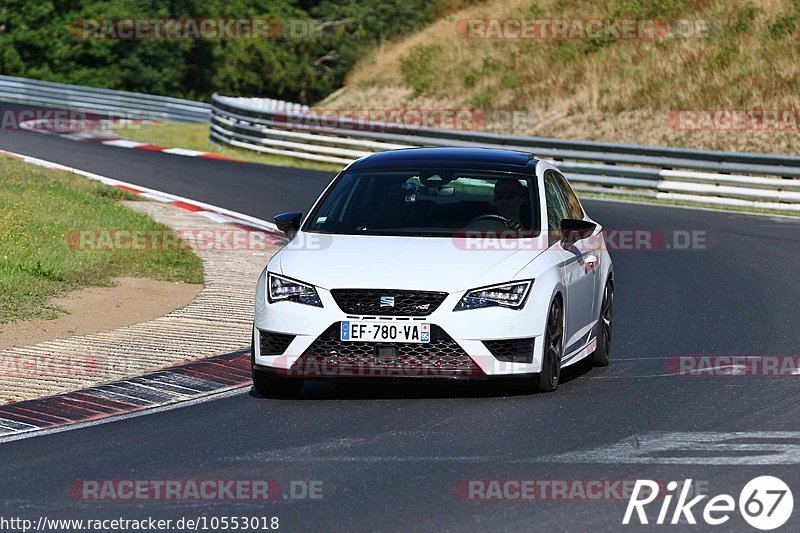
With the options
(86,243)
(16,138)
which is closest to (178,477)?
(86,243)

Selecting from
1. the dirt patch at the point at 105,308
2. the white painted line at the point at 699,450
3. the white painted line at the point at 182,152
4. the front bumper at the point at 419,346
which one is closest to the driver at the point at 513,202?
the front bumper at the point at 419,346

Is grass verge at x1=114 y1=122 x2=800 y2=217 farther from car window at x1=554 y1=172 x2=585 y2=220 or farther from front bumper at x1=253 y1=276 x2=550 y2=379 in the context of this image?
front bumper at x1=253 y1=276 x2=550 y2=379

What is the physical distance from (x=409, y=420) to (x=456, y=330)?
67cm

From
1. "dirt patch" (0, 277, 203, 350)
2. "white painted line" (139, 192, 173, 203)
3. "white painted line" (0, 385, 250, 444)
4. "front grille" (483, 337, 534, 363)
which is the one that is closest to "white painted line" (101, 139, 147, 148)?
"white painted line" (139, 192, 173, 203)

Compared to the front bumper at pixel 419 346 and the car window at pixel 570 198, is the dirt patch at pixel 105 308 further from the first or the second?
the car window at pixel 570 198

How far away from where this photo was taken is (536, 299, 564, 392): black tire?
9680 mm

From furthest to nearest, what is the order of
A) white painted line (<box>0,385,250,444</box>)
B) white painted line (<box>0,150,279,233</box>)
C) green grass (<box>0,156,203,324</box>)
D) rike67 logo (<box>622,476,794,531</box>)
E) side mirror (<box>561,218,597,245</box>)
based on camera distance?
white painted line (<box>0,150,279,233</box>) → green grass (<box>0,156,203,324</box>) → side mirror (<box>561,218,597,245</box>) → white painted line (<box>0,385,250,444</box>) → rike67 logo (<box>622,476,794,531</box>)

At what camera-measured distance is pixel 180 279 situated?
1582 cm

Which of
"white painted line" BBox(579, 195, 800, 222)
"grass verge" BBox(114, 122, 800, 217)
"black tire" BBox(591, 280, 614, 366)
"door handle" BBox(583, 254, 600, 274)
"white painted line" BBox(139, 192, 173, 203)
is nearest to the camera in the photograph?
"door handle" BBox(583, 254, 600, 274)

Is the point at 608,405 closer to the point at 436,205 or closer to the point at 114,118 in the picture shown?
the point at 436,205

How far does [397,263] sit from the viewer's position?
9555mm

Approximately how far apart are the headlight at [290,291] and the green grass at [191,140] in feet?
68.0

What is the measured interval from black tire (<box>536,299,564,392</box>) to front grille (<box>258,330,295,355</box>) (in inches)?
65.2

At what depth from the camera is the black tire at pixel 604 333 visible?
442 inches
